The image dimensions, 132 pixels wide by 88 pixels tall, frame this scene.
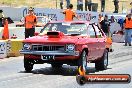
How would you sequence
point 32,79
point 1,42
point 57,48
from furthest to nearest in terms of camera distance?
point 1,42 → point 57,48 → point 32,79

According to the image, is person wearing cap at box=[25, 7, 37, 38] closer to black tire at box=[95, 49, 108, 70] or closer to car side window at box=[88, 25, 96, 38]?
black tire at box=[95, 49, 108, 70]

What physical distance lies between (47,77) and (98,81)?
752cm

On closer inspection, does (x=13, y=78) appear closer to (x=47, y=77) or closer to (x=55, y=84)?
(x=47, y=77)

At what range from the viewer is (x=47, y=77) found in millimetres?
11898

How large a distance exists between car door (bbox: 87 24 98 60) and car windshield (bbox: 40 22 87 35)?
215 mm

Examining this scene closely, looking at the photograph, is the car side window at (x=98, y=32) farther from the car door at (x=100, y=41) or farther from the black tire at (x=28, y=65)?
the black tire at (x=28, y=65)

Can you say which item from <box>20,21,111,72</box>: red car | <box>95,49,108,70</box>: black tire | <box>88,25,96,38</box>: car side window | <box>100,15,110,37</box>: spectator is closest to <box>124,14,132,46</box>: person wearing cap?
<box>100,15,110,37</box>: spectator

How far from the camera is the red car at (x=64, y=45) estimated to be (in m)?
12.3

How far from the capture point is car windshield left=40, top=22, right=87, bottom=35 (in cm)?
1340


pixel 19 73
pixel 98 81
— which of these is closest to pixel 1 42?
pixel 19 73

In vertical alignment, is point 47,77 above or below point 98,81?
below

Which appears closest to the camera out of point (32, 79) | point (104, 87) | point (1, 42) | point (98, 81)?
point (98, 81)

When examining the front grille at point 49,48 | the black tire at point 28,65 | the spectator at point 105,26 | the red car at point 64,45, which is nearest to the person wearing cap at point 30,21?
the spectator at point 105,26

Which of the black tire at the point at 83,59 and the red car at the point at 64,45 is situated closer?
the black tire at the point at 83,59
